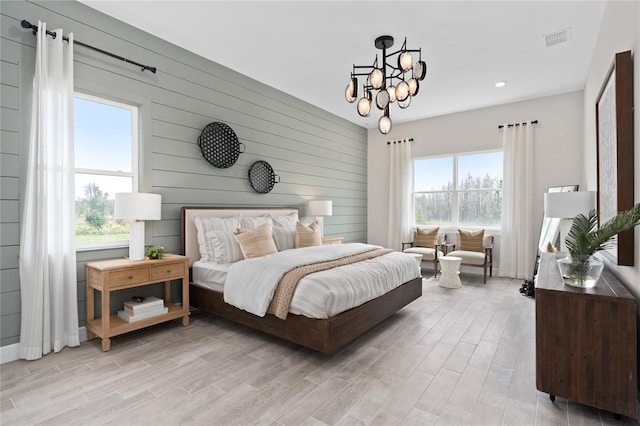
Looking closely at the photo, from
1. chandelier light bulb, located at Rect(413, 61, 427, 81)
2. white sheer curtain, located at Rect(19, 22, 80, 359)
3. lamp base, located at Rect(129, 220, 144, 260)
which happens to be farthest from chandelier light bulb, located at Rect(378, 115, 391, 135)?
white sheer curtain, located at Rect(19, 22, 80, 359)

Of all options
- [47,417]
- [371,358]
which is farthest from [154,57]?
[371,358]

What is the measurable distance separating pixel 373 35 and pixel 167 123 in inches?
93.9

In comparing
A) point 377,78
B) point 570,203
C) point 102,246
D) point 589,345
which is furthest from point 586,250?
point 102,246

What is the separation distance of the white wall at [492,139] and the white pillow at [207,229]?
3934mm

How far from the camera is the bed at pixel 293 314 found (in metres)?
2.51

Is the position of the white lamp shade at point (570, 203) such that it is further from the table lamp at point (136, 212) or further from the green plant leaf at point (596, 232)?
the table lamp at point (136, 212)

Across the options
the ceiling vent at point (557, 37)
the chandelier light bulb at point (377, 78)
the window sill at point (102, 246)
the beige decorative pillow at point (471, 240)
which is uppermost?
the ceiling vent at point (557, 37)

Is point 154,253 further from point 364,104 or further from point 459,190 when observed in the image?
point 459,190

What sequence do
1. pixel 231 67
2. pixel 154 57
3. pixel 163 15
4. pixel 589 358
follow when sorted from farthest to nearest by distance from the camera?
pixel 231 67
pixel 154 57
pixel 163 15
pixel 589 358

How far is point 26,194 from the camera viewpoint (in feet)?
8.36

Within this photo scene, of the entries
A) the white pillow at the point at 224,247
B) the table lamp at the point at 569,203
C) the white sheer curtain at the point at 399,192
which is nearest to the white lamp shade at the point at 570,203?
the table lamp at the point at 569,203

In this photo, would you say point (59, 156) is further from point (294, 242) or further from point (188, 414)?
point (294, 242)

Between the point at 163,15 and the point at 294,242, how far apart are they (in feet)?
9.37

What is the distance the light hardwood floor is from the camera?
6.13 ft
